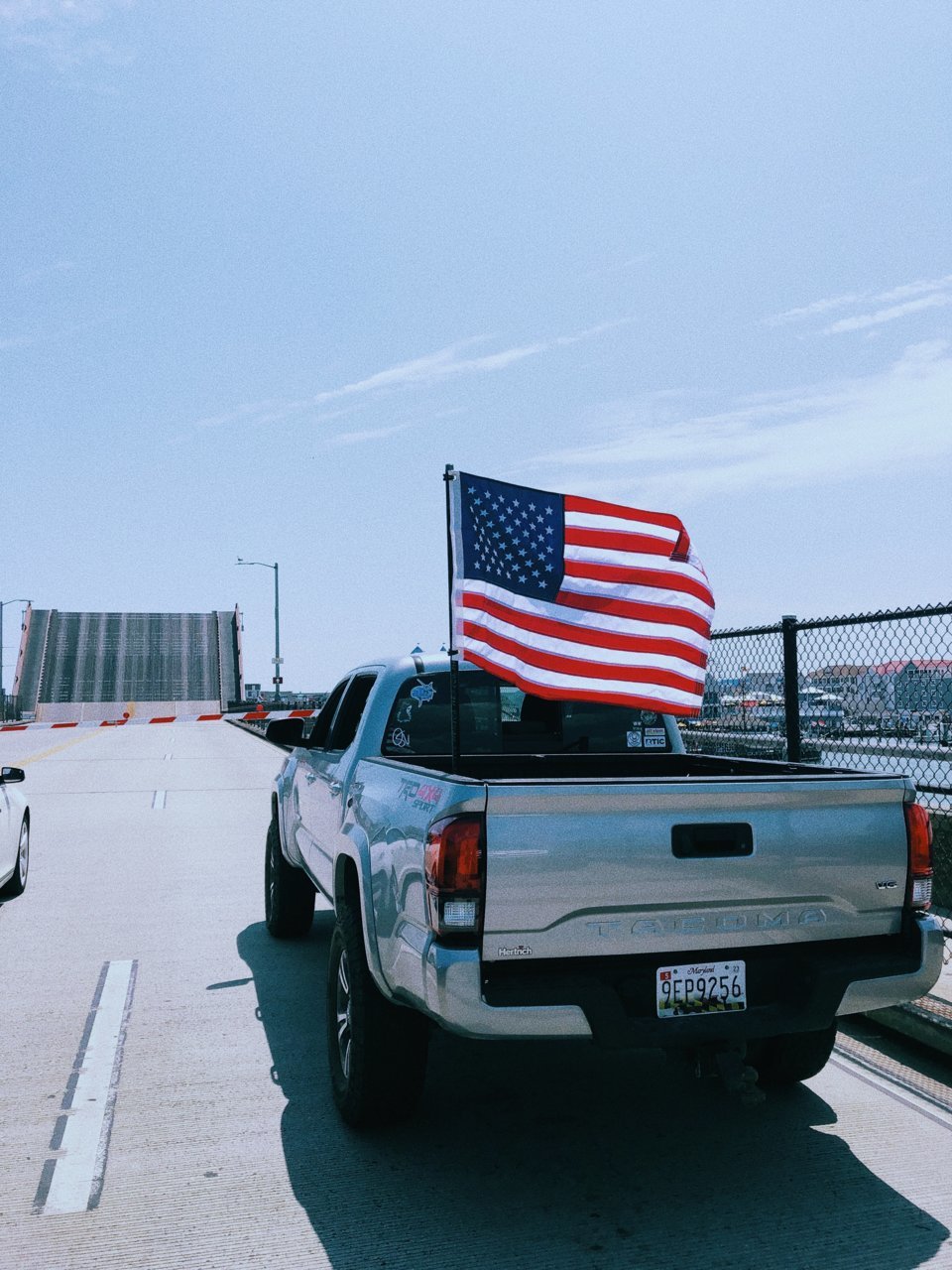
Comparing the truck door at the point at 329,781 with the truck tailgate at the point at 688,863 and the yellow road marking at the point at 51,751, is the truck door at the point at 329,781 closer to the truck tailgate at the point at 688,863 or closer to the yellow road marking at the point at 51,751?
the truck tailgate at the point at 688,863

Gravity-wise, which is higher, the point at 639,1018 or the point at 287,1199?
the point at 639,1018

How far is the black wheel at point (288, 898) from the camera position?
24.3 feet

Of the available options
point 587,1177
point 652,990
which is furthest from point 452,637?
point 587,1177

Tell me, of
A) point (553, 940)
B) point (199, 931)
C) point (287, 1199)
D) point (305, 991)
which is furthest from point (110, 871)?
point (553, 940)

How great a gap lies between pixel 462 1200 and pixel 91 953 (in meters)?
4.22

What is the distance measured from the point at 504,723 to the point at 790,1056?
219 cm

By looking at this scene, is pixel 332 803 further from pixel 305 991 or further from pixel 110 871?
pixel 110 871

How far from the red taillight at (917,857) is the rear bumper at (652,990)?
92 mm

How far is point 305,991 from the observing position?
20.4ft

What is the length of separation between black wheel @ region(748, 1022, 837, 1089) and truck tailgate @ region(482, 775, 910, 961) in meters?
0.82

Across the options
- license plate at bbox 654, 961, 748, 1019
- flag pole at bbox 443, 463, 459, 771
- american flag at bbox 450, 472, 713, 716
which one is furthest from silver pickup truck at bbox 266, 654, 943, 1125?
american flag at bbox 450, 472, 713, 716

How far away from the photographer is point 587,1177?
3.85 m

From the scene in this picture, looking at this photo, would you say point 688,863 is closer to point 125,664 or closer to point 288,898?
point 288,898

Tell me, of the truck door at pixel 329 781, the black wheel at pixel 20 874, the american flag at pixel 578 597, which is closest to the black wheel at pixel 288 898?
the truck door at pixel 329 781
